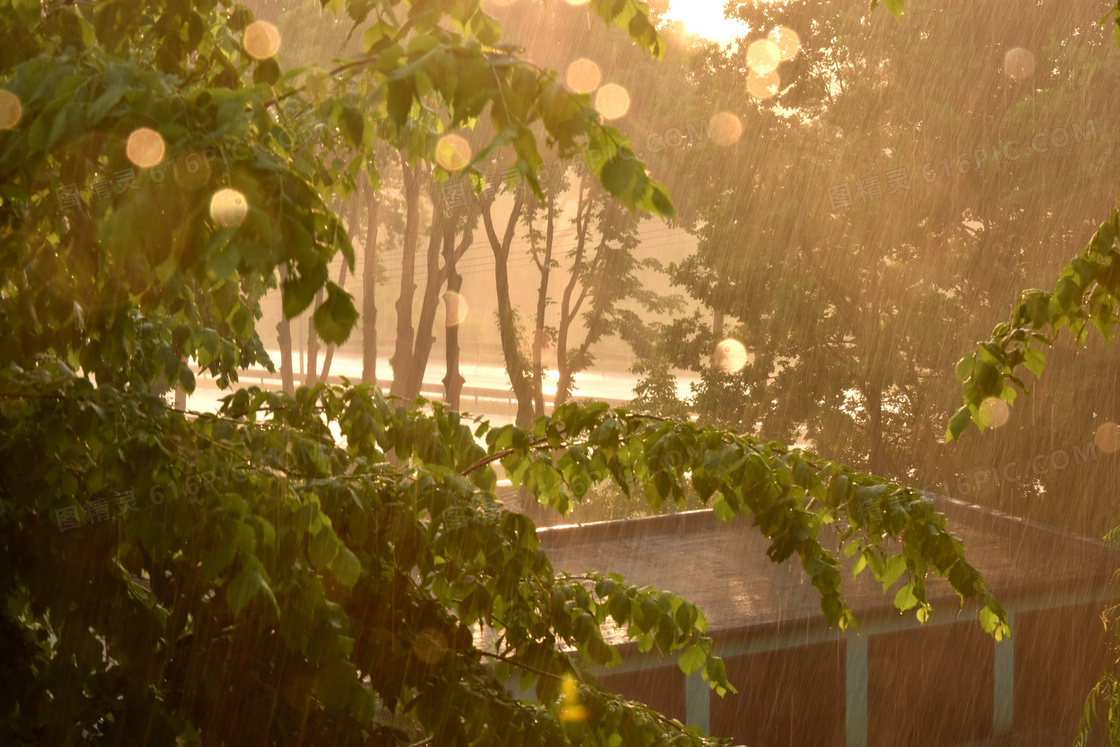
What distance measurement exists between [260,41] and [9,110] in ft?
3.25

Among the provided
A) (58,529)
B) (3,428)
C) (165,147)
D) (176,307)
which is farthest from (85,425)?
(176,307)

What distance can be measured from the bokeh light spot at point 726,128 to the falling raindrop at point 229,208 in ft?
64.8

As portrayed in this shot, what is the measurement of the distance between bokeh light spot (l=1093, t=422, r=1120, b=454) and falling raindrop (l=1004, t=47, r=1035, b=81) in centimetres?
688

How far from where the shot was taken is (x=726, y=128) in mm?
20359

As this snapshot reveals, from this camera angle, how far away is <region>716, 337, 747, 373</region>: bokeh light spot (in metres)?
21.7

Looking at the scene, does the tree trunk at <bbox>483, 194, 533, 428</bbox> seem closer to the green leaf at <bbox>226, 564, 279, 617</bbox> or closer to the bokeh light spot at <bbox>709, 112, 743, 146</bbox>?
the bokeh light spot at <bbox>709, 112, 743, 146</bbox>

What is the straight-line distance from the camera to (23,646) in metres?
2.36

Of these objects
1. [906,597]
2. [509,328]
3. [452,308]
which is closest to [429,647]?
[906,597]

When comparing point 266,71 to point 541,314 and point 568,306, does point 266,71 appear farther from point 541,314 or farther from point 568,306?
point 541,314

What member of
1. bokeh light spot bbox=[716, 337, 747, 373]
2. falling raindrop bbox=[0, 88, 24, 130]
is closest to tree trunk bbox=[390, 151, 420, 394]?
bokeh light spot bbox=[716, 337, 747, 373]

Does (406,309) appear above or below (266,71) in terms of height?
above

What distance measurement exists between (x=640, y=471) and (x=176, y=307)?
1761 mm

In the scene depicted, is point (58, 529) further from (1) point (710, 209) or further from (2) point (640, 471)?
(1) point (710, 209)

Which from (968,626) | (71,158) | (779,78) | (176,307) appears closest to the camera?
(71,158)
